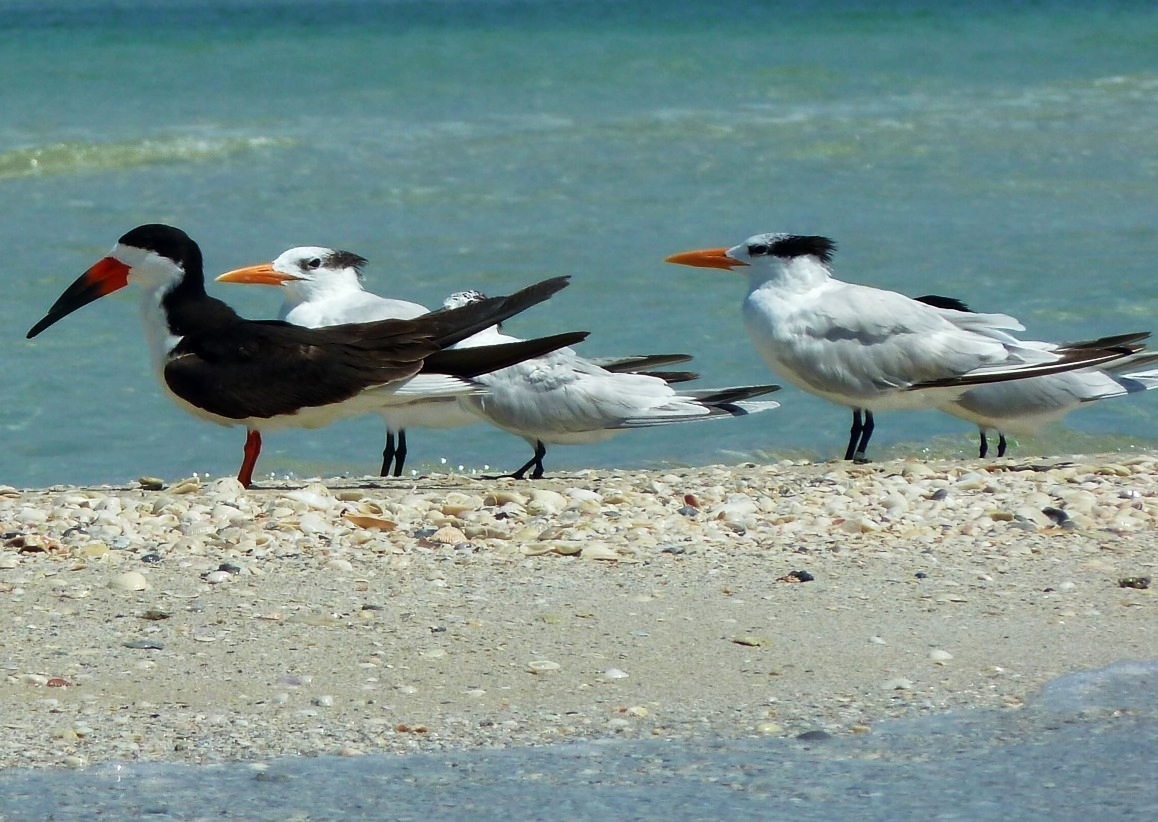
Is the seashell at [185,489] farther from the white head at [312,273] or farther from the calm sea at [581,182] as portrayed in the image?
the calm sea at [581,182]

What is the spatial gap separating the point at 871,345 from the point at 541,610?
2.92m

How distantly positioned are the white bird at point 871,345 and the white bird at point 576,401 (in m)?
0.25

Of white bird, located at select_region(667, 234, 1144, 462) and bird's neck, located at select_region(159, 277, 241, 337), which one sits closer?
bird's neck, located at select_region(159, 277, 241, 337)

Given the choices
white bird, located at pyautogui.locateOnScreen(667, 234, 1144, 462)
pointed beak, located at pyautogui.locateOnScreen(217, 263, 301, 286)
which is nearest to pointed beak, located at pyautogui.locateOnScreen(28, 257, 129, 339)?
pointed beak, located at pyautogui.locateOnScreen(217, 263, 301, 286)

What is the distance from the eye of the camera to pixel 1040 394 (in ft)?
22.8

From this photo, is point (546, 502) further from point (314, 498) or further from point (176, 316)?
point (176, 316)

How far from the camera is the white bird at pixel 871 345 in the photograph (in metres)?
6.65

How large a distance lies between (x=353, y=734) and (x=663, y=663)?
2.39 feet

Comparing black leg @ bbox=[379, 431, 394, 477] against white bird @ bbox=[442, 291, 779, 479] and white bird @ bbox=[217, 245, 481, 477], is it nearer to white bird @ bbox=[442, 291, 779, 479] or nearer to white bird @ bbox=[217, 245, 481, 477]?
white bird @ bbox=[217, 245, 481, 477]

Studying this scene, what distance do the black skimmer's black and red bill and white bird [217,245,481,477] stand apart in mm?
1057

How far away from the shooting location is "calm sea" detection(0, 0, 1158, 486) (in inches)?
323

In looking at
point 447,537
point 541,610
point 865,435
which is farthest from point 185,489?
point 865,435

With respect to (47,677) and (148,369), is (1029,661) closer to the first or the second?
(47,677)

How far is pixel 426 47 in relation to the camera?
23328mm
